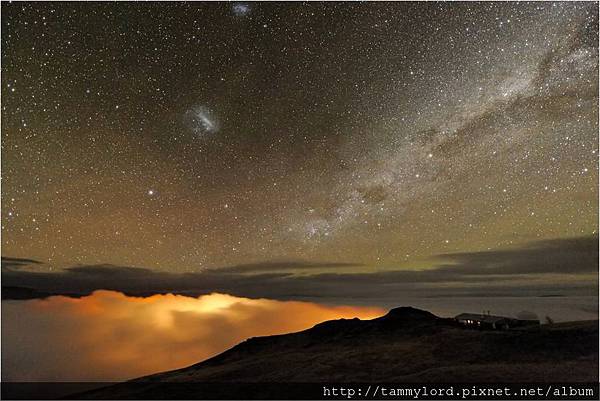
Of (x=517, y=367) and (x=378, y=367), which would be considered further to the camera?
(x=378, y=367)

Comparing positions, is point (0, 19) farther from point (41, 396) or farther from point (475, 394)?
point (475, 394)

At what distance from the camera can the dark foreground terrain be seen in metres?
12.9

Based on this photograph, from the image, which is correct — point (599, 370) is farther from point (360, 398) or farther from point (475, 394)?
point (360, 398)

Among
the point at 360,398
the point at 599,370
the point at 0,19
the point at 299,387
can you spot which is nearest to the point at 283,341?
the point at 299,387

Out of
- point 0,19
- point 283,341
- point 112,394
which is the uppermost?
point 0,19

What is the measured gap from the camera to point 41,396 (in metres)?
14.2

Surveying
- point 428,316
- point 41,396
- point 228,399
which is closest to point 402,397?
point 228,399

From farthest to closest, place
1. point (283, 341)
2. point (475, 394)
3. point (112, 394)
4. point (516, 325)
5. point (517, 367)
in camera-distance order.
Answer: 1. point (283, 341)
2. point (516, 325)
3. point (112, 394)
4. point (517, 367)
5. point (475, 394)

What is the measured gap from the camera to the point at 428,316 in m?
20.7

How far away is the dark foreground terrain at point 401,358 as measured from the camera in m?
12.9

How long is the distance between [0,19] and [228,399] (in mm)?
14555

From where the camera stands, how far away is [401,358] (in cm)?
1534

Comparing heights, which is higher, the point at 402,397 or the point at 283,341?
the point at 283,341

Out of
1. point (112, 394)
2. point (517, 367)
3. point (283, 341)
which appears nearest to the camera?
point (517, 367)
